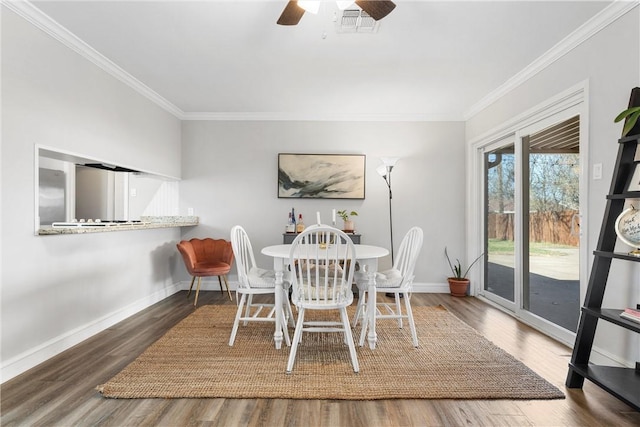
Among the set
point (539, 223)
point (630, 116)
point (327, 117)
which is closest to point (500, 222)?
point (539, 223)

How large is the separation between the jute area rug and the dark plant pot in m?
1.51

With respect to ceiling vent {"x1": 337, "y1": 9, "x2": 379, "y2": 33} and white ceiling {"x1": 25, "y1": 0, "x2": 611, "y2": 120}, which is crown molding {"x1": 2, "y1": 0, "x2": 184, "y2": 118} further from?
ceiling vent {"x1": 337, "y1": 9, "x2": 379, "y2": 33}

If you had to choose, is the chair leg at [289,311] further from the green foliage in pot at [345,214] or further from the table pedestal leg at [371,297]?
the green foliage in pot at [345,214]

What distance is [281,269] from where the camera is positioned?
251 cm

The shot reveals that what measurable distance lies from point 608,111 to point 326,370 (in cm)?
261

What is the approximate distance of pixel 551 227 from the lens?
304 cm

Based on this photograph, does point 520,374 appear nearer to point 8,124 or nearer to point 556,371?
point 556,371

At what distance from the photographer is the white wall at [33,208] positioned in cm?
214

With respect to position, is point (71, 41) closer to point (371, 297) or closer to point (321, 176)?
point (321, 176)

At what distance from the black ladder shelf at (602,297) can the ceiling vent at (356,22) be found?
172cm

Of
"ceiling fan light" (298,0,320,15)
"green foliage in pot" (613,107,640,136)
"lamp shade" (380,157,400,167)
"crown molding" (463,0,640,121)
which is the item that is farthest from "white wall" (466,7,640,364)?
"ceiling fan light" (298,0,320,15)

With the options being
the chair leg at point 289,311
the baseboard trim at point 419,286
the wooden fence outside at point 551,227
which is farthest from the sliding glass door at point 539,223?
the chair leg at point 289,311

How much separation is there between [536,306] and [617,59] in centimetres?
219

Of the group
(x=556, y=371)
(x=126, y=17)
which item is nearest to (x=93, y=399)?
(x=126, y=17)
